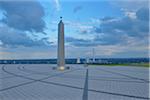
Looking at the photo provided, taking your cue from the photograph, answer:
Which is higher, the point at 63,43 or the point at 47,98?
the point at 63,43

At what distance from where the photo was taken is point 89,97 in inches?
362

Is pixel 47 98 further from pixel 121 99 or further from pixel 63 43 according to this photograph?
pixel 63 43

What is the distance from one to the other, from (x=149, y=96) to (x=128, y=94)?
2.78ft

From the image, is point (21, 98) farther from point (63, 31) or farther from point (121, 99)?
point (63, 31)

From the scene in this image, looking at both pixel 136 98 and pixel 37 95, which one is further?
pixel 37 95

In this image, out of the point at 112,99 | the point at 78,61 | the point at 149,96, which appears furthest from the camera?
the point at 78,61

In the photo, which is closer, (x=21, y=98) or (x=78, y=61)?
(x=21, y=98)

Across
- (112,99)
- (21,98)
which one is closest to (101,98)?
(112,99)

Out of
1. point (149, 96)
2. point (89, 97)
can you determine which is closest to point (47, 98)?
point (89, 97)

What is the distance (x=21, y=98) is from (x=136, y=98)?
4053 mm

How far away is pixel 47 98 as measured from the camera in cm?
909

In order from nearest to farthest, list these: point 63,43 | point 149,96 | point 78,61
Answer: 1. point 149,96
2. point 63,43
3. point 78,61

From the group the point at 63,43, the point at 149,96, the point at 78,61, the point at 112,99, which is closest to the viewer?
the point at 112,99

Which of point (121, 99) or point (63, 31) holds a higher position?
point (63, 31)
